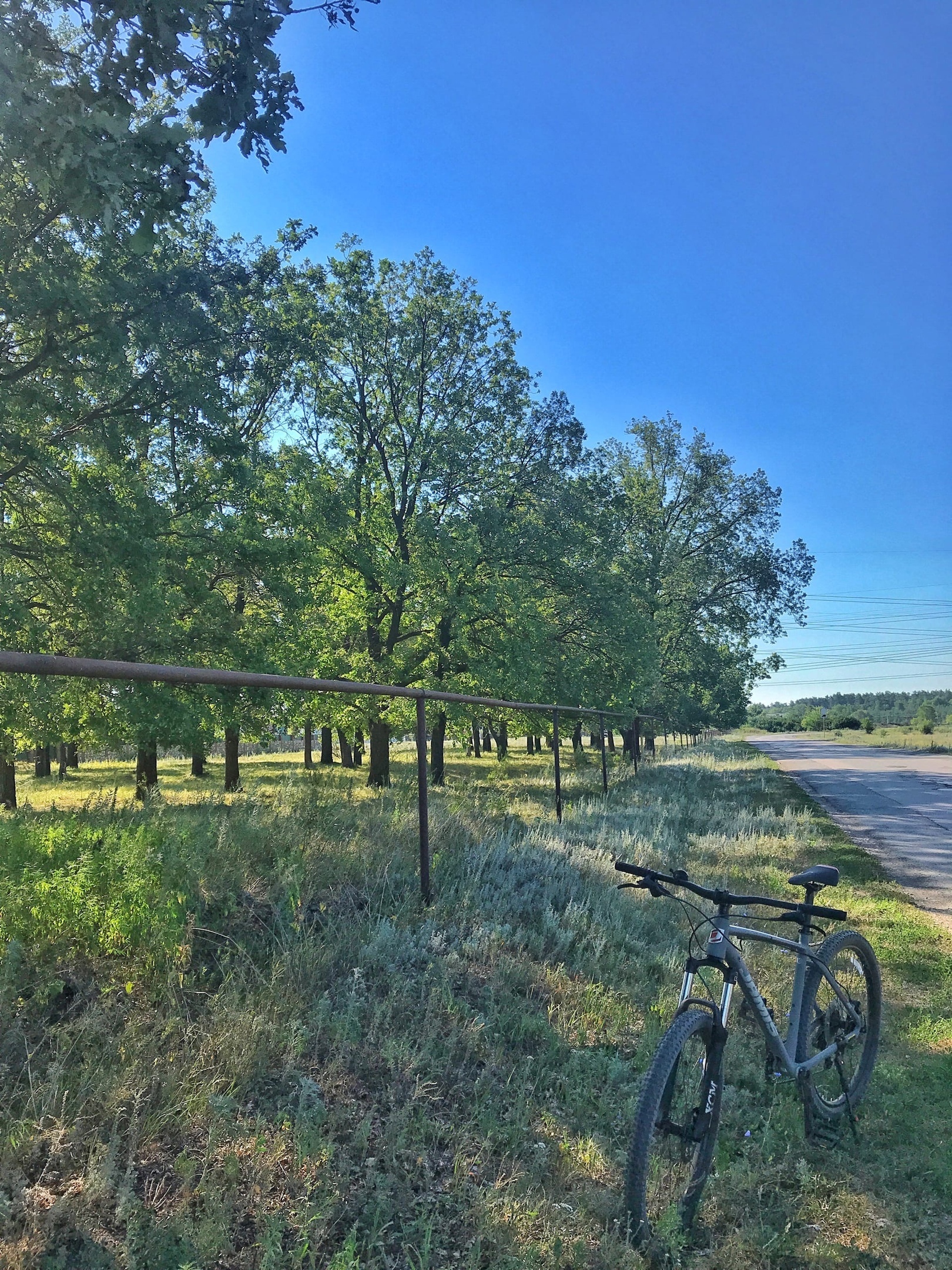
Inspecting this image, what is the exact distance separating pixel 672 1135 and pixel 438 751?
20177 mm

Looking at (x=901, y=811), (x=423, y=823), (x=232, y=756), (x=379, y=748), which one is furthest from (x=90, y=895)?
(x=232, y=756)

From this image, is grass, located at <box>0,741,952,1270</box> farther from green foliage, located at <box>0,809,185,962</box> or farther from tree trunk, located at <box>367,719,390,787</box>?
tree trunk, located at <box>367,719,390,787</box>

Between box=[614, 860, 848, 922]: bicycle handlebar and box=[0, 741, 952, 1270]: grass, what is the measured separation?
0.97 metres

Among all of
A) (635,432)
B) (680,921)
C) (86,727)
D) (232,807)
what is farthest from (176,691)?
(635,432)

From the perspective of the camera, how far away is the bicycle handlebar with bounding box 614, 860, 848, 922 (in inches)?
105

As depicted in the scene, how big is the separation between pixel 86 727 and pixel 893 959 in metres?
11.4

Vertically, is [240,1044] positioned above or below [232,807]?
below

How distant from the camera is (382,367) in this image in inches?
723

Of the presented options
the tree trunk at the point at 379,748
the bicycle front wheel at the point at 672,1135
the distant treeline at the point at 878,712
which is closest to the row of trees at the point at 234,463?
the tree trunk at the point at 379,748

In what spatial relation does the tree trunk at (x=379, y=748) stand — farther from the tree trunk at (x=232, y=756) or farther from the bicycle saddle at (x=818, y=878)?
the bicycle saddle at (x=818, y=878)

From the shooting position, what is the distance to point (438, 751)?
2258 cm

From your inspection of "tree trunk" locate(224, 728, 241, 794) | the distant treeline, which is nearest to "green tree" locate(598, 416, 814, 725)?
"tree trunk" locate(224, 728, 241, 794)

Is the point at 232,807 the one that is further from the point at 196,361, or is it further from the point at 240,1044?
the point at 196,361

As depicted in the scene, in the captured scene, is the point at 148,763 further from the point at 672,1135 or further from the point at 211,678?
the point at 672,1135
